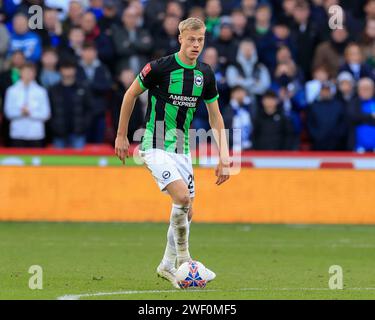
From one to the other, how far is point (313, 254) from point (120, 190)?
470 centimetres

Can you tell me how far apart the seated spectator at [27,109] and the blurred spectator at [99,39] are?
5.19 feet

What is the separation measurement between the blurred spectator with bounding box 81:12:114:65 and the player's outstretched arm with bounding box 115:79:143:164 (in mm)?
9129

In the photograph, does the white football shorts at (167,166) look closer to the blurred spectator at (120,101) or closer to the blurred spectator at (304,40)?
the blurred spectator at (120,101)

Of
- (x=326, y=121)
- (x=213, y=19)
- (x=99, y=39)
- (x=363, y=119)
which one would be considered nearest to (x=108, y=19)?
(x=99, y=39)

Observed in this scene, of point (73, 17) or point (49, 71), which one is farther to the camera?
point (73, 17)

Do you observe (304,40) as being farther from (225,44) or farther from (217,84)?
(217,84)

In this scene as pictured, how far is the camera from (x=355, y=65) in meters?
19.5

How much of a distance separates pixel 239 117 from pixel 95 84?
2481mm

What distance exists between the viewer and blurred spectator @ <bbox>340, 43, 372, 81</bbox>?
19406mm

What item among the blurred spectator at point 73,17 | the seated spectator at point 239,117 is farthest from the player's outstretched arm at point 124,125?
the blurred spectator at point 73,17

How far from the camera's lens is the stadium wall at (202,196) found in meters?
17.7

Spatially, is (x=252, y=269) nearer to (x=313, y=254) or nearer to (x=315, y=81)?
(x=313, y=254)

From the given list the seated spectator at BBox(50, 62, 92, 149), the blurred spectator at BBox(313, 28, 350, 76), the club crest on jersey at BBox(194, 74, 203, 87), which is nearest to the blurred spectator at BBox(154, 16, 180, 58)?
the seated spectator at BBox(50, 62, 92, 149)
